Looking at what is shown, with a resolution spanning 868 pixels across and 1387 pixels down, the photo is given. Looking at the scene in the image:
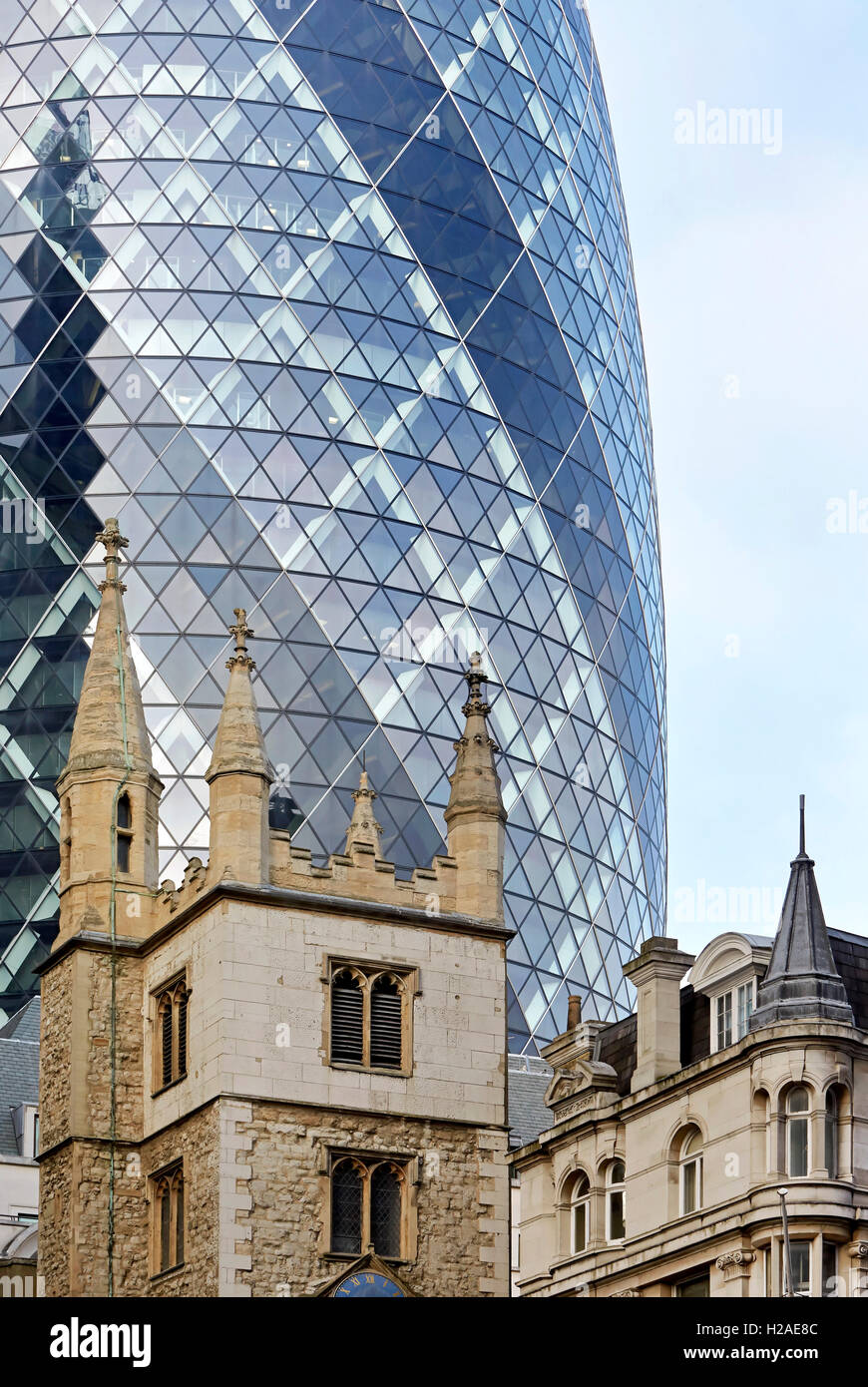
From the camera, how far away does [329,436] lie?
7219cm

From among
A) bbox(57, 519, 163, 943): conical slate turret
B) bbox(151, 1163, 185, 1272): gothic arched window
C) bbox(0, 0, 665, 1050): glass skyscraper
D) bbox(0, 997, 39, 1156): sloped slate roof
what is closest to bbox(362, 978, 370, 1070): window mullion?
bbox(151, 1163, 185, 1272): gothic arched window

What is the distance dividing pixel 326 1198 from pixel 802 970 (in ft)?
29.1

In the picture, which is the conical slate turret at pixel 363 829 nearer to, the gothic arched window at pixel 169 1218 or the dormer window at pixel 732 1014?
the gothic arched window at pixel 169 1218

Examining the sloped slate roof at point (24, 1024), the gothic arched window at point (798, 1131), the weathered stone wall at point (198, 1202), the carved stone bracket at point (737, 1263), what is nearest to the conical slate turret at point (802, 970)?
the gothic arched window at point (798, 1131)

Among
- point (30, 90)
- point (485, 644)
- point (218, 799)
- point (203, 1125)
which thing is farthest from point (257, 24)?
point (203, 1125)

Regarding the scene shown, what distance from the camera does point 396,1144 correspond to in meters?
41.9

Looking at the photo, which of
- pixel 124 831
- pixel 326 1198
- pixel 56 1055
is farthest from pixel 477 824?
pixel 56 1055

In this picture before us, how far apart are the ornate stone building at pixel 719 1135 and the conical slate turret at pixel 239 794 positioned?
224 inches

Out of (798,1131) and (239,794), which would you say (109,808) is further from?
(798,1131)

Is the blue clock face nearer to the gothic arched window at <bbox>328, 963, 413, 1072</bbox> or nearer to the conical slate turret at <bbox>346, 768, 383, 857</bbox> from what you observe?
the gothic arched window at <bbox>328, 963, 413, 1072</bbox>

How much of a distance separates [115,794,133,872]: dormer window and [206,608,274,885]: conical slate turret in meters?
2.35
